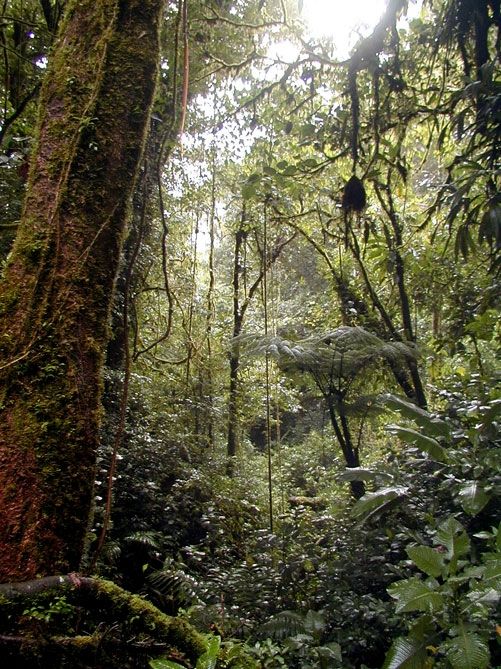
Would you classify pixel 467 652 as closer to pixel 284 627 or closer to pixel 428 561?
pixel 428 561

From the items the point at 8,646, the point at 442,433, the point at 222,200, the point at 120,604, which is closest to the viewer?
the point at 8,646

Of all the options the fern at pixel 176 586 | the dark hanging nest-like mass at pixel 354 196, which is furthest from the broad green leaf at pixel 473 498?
the dark hanging nest-like mass at pixel 354 196

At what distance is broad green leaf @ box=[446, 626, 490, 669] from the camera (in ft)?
4.52

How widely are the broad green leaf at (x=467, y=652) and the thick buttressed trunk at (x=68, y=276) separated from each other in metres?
1.18

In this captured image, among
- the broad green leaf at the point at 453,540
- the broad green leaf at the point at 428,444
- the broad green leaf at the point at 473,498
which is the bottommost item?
the broad green leaf at the point at 453,540

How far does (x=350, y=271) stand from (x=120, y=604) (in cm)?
499

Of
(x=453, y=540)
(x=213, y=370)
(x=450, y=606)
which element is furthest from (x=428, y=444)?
(x=213, y=370)

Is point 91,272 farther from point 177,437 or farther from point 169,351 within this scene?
point 169,351

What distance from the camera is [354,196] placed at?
3.77 metres

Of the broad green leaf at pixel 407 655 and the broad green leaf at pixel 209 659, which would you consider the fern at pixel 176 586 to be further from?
the broad green leaf at pixel 209 659

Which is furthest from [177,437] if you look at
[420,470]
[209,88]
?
[209,88]

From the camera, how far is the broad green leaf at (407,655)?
5.01 ft

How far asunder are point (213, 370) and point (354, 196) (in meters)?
4.05

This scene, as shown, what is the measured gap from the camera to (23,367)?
4.46 ft
